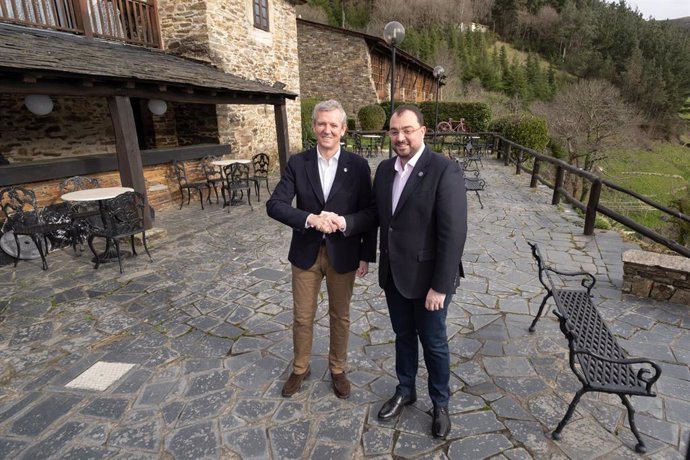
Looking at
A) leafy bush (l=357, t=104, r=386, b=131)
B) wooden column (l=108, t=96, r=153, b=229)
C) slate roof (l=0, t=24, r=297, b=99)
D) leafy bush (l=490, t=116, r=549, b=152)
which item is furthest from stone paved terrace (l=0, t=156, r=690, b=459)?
leafy bush (l=357, t=104, r=386, b=131)

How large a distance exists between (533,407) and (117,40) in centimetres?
913

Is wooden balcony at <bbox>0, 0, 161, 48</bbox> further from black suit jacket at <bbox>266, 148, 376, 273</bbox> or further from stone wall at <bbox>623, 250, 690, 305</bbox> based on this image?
stone wall at <bbox>623, 250, 690, 305</bbox>

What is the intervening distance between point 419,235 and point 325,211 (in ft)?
1.88

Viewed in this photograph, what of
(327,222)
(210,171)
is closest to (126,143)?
(210,171)

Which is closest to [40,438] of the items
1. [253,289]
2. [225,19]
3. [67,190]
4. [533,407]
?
[253,289]

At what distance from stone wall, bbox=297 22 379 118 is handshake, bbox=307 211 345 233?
20202mm

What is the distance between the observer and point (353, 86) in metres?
21.1

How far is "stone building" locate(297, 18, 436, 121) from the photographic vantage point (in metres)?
20.3

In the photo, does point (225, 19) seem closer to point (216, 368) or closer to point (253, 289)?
point (253, 289)

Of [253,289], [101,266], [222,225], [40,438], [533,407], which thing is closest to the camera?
[40,438]

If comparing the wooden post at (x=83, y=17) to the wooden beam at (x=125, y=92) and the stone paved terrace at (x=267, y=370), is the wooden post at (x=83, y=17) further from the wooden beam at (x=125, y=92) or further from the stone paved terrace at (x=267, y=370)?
the stone paved terrace at (x=267, y=370)

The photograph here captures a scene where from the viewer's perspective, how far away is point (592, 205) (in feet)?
18.4

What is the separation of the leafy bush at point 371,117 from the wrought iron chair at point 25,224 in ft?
52.5

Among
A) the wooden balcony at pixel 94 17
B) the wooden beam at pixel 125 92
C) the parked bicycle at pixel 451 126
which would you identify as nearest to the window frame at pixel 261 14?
the wooden balcony at pixel 94 17
